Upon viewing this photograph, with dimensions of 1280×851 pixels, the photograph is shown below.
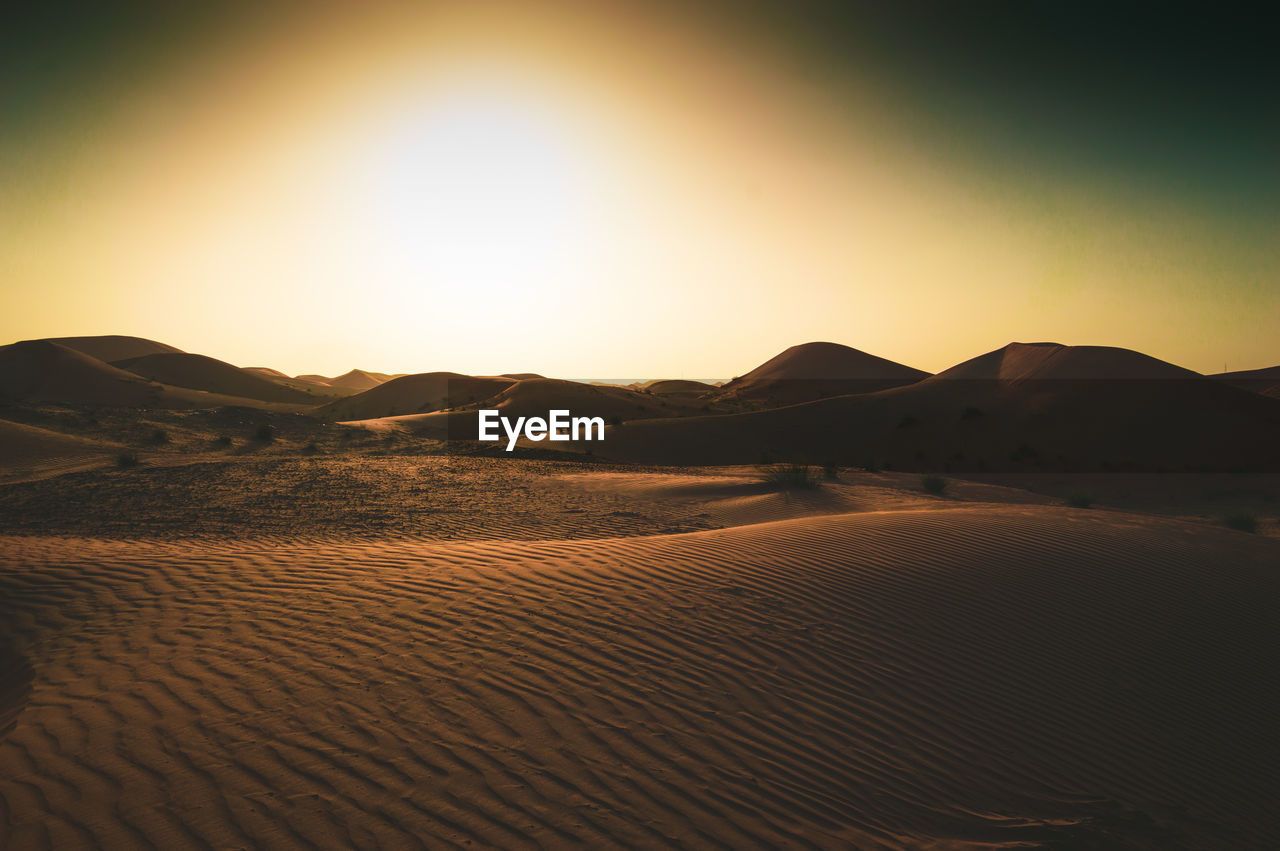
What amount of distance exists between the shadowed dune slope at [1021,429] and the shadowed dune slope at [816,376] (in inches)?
920

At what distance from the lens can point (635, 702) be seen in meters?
4.85

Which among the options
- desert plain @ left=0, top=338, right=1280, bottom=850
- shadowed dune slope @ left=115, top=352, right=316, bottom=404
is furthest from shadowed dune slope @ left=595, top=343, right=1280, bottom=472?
shadowed dune slope @ left=115, top=352, right=316, bottom=404

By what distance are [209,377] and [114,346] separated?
148 ft

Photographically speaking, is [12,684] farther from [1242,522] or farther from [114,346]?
[114,346]

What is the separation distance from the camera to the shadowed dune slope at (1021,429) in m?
30.3

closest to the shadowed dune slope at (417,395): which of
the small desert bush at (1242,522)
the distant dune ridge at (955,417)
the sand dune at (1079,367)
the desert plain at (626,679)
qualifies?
the distant dune ridge at (955,417)

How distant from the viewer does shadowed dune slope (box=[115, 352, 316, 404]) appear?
7512 centimetres

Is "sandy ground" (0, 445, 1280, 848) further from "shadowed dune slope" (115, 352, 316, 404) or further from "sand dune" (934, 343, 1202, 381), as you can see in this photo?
"shadowed dune slope" (115, 352, 316, 404)

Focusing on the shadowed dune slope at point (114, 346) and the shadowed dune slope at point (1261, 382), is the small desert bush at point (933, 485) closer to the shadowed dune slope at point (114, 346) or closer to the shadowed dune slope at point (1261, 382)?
the shadowed dune slope at point (1261, 382)

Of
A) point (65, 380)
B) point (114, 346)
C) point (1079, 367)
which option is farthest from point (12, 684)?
point (114, 346)

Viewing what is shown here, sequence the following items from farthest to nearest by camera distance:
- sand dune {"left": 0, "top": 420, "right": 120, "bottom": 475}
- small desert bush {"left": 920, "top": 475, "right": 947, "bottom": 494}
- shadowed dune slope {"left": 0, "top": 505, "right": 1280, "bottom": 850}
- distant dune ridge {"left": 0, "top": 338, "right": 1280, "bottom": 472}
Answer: distant dune ridge {"left": 0, "top": 338, "right": 1280, "bottom": 472} → small desert bush {"left": 920, "top": 475, "right": 947, "bottom": 494} → sand dune {"left": 0, "top": 420, "right": 120, "bottom": 475} → shadowed dune slope {"left": 0, "top": 505, "right": 1280, "bottom": 850}

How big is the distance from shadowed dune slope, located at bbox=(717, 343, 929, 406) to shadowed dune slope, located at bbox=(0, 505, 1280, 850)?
181ft

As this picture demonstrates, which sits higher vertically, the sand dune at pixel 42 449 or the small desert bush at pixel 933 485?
the sand dune at pixel 42 449

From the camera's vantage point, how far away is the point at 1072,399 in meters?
37.1
